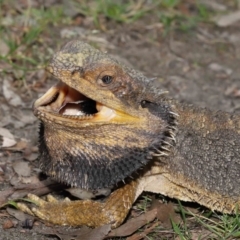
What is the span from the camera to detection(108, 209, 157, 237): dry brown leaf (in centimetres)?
560

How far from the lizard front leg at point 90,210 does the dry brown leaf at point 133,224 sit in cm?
6

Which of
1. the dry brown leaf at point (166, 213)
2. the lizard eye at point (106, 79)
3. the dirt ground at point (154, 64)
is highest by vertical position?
the lizard eye at point (106, 79)

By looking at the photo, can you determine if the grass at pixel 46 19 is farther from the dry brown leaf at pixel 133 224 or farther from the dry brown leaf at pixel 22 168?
the dry brown leaf at pixel 133 224


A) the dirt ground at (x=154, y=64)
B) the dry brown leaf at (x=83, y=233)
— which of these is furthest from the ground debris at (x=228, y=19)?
the dry brown leaf at (x=83, y=233)

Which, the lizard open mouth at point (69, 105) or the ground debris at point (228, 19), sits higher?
the lizard open mouth at point (69, 105)

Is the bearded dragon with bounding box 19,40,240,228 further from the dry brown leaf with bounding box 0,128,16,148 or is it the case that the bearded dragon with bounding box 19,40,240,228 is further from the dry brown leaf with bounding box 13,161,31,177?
the dry brown leaf with bounding box 0,128,16,148

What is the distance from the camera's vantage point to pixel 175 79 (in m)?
8.38

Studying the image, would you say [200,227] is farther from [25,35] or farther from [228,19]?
[228,19]

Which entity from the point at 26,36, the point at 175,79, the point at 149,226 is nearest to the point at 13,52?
the point at 26,36

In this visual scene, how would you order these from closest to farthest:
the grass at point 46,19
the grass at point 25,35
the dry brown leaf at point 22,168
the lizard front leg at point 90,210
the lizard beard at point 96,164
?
the lizard beard at point 96,164, the lizard front leg at point 90,210, the dry brown leaf at point 22,168, the grass at point 25,35, the grass at point 46,19

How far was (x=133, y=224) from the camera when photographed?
5.73 metres

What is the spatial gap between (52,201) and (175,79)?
297 centimetres

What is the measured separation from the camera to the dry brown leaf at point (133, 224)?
5600 mm

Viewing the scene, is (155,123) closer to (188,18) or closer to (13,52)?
(13,52)
